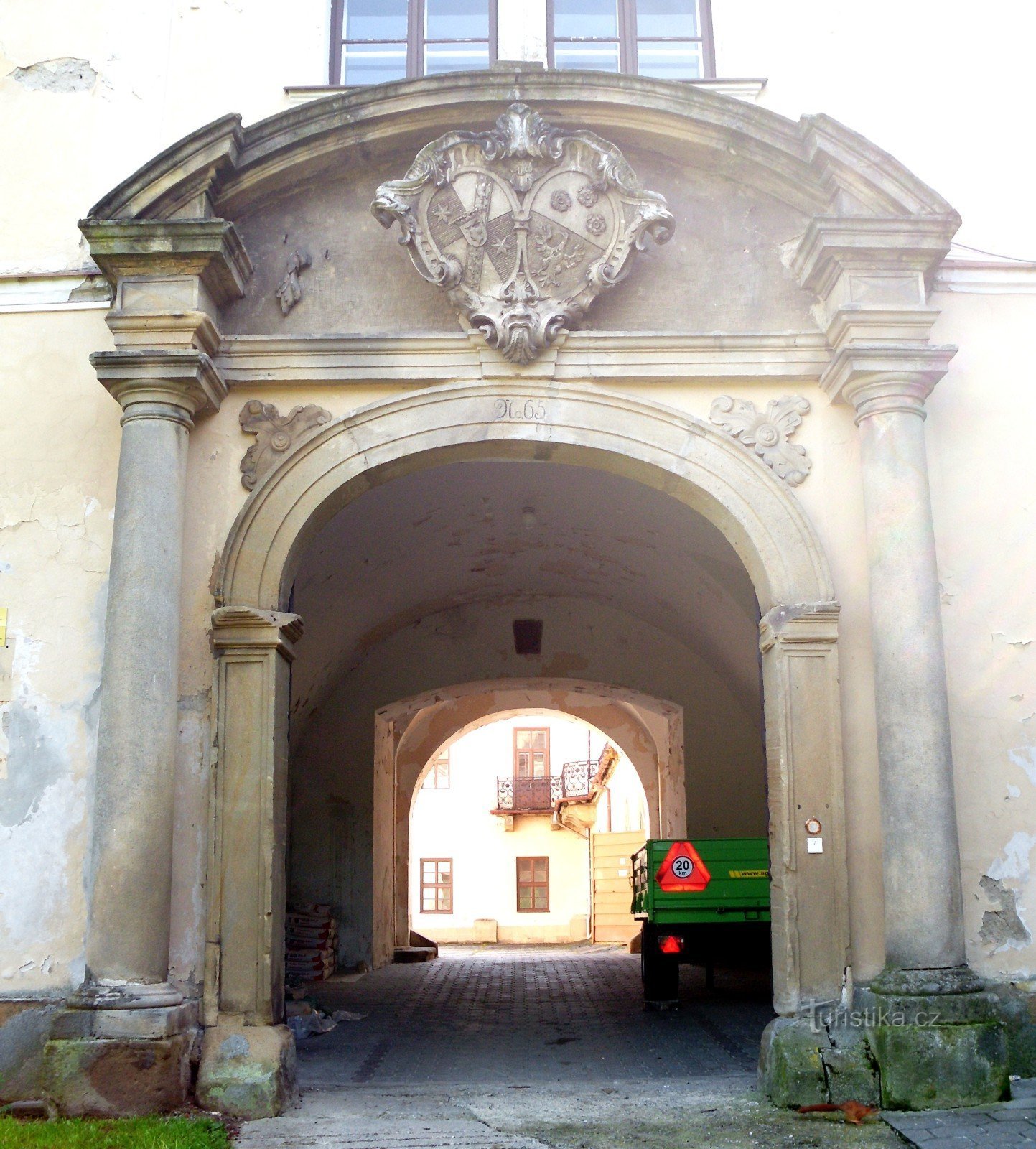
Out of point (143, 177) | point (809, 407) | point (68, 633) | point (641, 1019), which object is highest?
point (143, 177)

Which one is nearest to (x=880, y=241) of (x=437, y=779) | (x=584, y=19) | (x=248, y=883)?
(x=584, y=19)

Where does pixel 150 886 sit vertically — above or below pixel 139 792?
below

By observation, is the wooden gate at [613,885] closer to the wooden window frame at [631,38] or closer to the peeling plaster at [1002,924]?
the peeling plaster at [1002,924]

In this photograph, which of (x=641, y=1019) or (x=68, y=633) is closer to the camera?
(x=68, y=633)

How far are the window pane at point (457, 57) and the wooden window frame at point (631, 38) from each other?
1.41 ft

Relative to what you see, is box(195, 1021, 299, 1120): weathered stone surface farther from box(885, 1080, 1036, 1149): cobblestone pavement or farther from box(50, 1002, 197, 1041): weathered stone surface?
box(885, 1080, 1036, 1149): cobblestone pavement

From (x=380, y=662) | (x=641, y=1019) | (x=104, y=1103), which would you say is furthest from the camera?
A: (x=380, y=662)

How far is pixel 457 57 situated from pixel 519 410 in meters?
2.78

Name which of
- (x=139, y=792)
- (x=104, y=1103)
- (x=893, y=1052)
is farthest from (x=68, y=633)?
(x=893, y=1052)

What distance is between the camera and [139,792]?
6395 millimetres

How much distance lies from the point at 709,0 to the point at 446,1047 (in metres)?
6.98

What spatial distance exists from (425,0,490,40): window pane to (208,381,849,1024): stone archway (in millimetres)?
2797

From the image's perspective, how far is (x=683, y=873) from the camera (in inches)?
415

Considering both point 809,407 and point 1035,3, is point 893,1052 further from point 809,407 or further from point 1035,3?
point 1035,3
